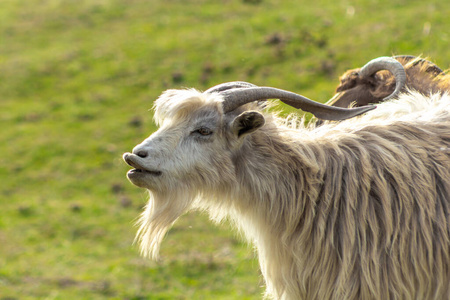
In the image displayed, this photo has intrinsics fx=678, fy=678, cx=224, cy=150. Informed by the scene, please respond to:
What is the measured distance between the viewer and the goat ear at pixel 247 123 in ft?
14.3

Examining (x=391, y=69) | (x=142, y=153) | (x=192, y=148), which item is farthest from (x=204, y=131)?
(x=391, y=69)

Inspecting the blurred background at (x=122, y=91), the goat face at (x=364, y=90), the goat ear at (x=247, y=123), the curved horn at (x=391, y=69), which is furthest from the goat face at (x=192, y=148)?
the blurred background at (x=122, y=91)

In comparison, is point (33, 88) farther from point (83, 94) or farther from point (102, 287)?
point (102, 287)

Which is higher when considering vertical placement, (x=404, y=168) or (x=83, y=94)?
(x=83, y=94)

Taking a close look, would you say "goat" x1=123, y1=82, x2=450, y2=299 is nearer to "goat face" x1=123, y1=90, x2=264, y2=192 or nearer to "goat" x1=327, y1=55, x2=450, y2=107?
"goat face" x1=123, y1=90, x2=264, y2=192

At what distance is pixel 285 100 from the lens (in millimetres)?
4688

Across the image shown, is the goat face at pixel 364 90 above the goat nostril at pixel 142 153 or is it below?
above

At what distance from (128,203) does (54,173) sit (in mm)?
2394

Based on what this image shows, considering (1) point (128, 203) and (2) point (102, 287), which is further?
(1) point (128, 203)

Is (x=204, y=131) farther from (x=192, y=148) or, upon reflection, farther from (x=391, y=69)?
(x=391, y=69)

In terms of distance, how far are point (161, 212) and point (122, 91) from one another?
13.2 m

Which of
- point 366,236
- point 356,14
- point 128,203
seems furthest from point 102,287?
point 356,14

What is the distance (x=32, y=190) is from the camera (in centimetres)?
1381

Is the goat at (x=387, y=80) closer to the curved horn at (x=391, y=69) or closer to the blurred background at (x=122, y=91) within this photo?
the curved horn at (x=391, y=69)
